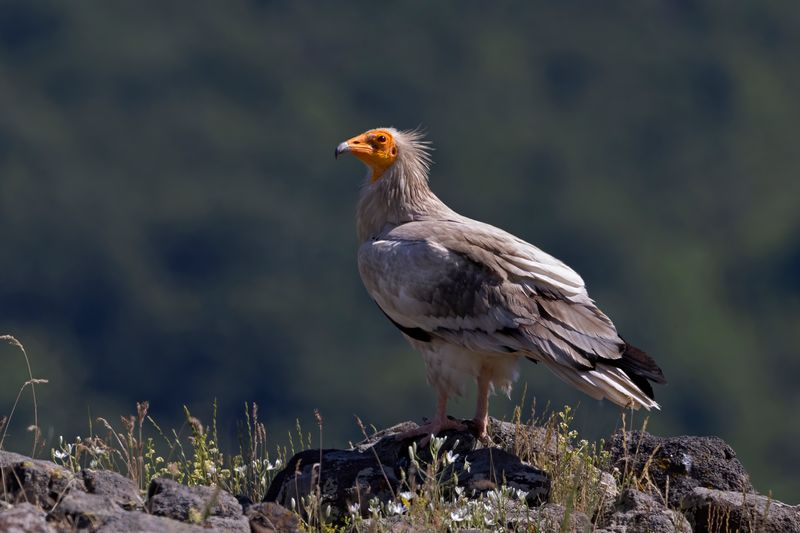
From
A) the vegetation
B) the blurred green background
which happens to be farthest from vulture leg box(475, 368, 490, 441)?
the blurred green background

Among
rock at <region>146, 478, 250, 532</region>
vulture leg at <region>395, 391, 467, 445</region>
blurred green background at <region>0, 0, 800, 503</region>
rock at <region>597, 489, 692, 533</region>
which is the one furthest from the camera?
blurred green background at <region>0, 0, 800, 503</region>

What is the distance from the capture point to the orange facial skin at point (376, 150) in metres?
9.95

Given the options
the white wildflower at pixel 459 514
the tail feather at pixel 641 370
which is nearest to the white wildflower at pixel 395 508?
the white wildflower at pixel 459 514

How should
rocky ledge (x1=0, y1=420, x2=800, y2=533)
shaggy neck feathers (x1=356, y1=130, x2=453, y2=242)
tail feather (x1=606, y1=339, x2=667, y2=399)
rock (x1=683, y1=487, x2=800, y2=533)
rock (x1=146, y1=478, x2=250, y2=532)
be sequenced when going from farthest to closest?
shaggy neck feathers (x1=356, y1=130, x2=453, y2=242) < tail feather (x1=606, y1=339, x2=667, y2=399) < rock (x1=683, y1=487, x2=800, y2=533) < rock (x1=146, y1=478, x2=250, y2=532) < rocky ledge (x1=0, y1=420, x2=800, y2=533)

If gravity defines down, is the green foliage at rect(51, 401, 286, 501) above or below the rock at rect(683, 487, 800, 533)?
below

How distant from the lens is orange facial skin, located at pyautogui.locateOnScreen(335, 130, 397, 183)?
392 inches

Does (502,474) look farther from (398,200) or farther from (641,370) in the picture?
(398,200)

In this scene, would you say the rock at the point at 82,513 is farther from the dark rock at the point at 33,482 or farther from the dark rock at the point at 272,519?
Result: the dark rock at the point at 272,519

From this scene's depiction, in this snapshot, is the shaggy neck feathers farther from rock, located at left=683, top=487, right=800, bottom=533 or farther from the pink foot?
rock, located at left=683, top=487, right=800, bottom=533

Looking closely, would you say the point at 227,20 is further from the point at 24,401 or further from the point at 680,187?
the point at 24,401

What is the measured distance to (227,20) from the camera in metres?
166

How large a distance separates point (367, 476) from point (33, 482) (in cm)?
202

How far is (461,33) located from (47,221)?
56.5 m

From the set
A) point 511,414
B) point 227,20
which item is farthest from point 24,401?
point 227,20
